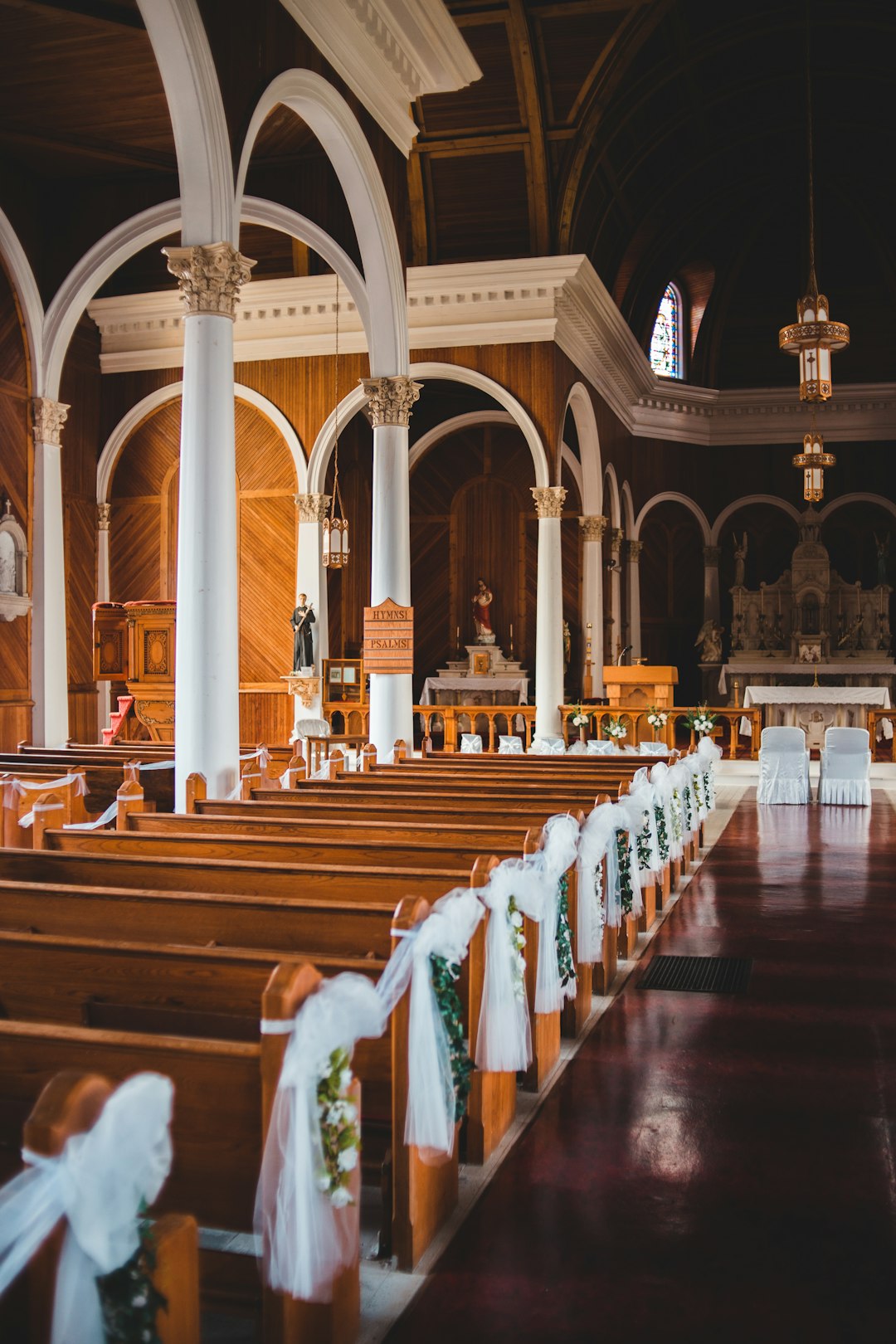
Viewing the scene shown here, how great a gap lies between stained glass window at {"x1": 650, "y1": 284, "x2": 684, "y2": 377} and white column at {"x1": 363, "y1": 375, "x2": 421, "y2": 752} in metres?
13.0

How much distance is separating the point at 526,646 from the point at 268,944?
1695cm

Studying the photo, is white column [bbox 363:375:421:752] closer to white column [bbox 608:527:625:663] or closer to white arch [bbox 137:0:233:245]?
white arch [bbox 137:0:233:245]

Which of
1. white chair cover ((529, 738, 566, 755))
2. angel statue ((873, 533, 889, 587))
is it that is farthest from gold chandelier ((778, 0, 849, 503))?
angel statue ((873, 533, 889, 587))

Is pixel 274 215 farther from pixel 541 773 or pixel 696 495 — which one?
pixel 696 495

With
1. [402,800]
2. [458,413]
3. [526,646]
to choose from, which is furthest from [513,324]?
[402,800]

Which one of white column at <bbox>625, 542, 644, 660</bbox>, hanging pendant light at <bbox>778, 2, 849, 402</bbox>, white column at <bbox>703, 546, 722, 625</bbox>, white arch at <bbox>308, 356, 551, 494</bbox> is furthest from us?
white column at <bbox>703, 546, 722, 625</bbox>

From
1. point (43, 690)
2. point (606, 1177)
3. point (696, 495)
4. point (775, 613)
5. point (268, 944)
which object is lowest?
point (606, 1177)

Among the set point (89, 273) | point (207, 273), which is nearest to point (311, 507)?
point (89, 273)

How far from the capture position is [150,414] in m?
17.8

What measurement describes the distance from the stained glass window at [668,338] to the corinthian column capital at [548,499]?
27.1ft

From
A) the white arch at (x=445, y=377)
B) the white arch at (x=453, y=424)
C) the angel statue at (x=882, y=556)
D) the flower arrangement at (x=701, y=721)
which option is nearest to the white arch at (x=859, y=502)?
the angel statue at (x=882, y=556)

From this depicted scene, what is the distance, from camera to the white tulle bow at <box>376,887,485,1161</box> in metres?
3.01

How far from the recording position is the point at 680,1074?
4.57 meters

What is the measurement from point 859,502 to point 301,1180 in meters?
24.1
